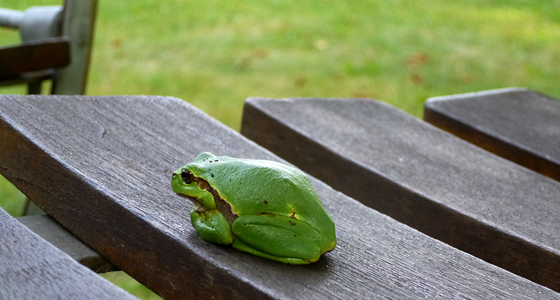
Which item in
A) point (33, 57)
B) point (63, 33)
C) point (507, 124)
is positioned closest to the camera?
point (507, 124)

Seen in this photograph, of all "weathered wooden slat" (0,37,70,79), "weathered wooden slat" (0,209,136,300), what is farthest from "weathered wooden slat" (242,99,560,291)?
"weathered wooden slat" (0,37,70,79)

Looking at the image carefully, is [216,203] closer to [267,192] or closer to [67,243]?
[267,192]

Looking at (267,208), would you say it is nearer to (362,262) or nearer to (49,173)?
(362,262)

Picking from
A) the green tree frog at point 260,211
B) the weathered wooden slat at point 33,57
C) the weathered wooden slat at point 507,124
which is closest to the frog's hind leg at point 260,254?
the green tree frog at point 260,211

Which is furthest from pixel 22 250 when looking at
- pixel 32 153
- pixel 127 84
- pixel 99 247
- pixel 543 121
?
pixel 127 84

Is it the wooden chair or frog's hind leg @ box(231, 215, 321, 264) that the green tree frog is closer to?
frog's hind leg @ box(231, 215, 321, 264)

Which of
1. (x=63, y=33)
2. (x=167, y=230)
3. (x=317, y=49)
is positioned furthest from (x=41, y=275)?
(x=317, y=49)
